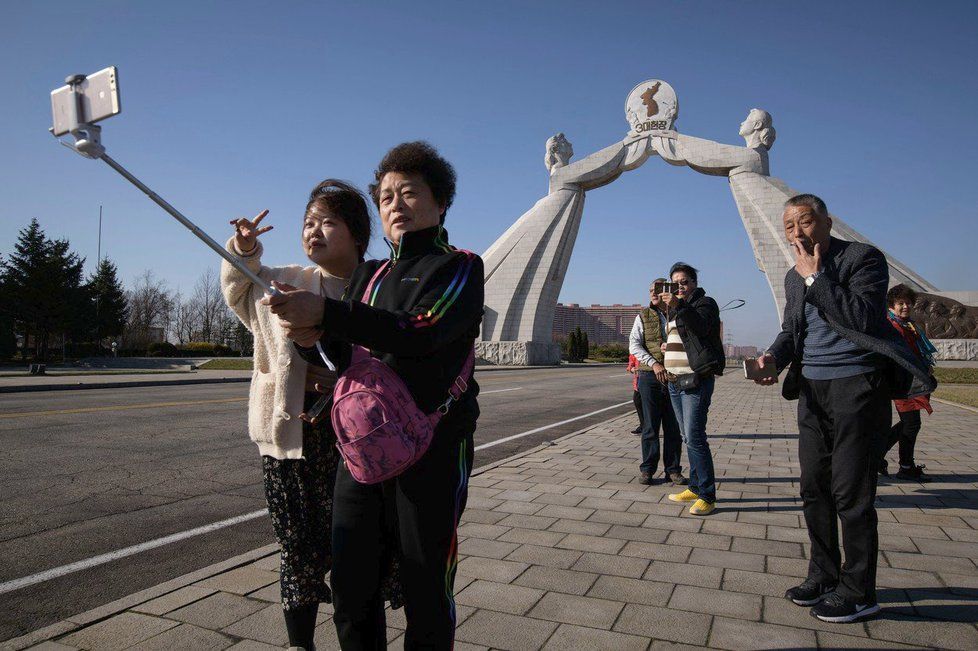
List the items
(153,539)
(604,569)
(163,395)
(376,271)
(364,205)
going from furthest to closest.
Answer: (163,395) → (153,539) → (604,569) → (364,205) → (376,271)

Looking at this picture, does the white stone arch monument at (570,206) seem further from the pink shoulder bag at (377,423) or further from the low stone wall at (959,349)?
the pink shoulder bag at (377,423)

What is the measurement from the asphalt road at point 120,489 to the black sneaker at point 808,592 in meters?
3.15

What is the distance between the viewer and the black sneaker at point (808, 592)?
9.96 feet

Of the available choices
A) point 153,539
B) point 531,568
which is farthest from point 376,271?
point 153,539

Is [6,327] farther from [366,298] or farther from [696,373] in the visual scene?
[366,298]

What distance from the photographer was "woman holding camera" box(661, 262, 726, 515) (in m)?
4.84

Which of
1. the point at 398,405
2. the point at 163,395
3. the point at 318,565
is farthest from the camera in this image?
the point at 163,395

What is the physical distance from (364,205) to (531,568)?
7.25 feet

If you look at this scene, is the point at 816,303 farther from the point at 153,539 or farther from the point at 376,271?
the point at 153,539

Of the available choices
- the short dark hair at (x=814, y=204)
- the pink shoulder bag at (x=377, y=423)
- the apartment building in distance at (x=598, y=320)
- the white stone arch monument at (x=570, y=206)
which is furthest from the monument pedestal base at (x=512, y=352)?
the apartment building in distance at (x=598, y=320)

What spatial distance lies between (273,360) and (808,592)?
2786mm

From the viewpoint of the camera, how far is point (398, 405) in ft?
5.84

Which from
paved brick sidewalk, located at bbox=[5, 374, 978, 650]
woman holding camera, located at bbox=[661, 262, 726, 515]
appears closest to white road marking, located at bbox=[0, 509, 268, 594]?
paved brick sidewalk, located at bbox=[5, 374, 978, 650]

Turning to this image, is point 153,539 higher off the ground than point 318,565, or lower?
lower
